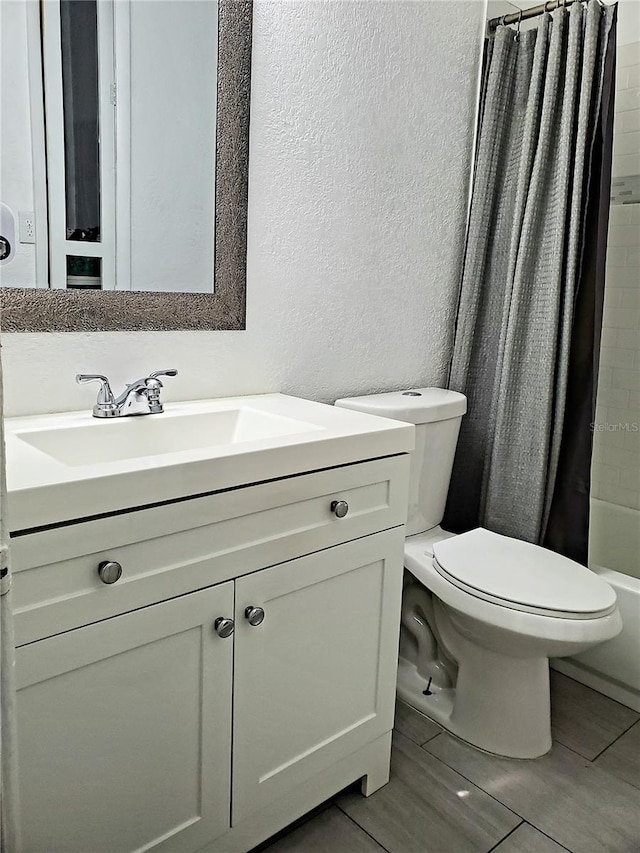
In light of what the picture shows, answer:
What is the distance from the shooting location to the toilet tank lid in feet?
6.00

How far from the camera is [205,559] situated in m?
1.15

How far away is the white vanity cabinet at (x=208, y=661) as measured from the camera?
39.8 inches

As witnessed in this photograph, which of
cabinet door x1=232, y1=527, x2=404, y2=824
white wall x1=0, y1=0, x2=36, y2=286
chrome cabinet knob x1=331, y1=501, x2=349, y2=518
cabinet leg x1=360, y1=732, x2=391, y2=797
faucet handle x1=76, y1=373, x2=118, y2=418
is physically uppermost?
white wall x1=0, y1=0, x2=36, y2=286

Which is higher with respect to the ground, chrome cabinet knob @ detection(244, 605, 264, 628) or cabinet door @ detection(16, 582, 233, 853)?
chrome cabinet knob @ detection(244, 605, 264, 628)

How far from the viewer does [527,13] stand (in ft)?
6.75

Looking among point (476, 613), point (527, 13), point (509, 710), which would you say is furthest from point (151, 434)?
point (527, 13)

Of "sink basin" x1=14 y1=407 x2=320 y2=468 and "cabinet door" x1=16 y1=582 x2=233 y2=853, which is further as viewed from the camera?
"sink basin" x1=14 y1=407 x2=320 y2=468

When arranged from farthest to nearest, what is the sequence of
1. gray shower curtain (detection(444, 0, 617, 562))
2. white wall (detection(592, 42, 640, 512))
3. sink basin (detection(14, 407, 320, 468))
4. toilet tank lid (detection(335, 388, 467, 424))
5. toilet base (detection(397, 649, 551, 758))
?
white wall (detection(592, 42, 640, 512)) < gray shower curtain (detection(444, 0, 617, 562)) < toilet tank lid (detection(335, 388, 467, 424)) < toilet base (detection(397, 649, 551, 758)) < sink basin (detection(14, 407, 320, 468))

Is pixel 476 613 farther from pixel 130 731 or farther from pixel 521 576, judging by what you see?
pixel 130 731

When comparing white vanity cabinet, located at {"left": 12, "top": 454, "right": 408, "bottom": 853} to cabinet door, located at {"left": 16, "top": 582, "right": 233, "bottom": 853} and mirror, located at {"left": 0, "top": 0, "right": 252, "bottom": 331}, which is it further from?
mirror, located at {"left": 0, "top": 0, "right": 252, "bottom": 331}

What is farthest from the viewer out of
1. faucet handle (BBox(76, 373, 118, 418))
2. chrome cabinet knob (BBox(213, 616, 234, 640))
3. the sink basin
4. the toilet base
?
the toilet base

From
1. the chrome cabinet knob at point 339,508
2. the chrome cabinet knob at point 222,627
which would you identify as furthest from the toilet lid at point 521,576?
the chrome cabinet knob at point 222,627

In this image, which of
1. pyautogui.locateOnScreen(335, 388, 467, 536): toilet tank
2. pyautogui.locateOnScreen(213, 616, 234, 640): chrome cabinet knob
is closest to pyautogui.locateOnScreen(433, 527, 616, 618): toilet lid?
pyautogui.locateOnScreen(335, 388, 467, 536): toilet tank

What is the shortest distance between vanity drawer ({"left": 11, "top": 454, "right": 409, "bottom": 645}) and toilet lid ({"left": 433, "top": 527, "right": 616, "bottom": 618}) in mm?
354
